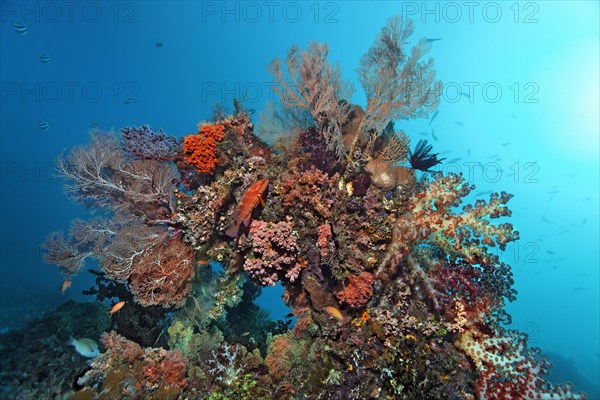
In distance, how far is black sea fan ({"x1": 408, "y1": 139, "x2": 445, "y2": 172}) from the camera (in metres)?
7.37

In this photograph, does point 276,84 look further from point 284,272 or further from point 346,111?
point 284,272

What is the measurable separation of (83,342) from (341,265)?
4.99 metres

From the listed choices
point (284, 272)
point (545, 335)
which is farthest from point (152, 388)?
point (545, 335)

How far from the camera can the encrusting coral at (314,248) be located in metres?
5.27

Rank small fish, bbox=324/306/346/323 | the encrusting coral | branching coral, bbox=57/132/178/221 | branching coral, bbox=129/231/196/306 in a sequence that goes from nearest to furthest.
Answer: the encrusting coral < small fish, bbox=324/306/346/323 < branching coral, bbox=129/231/196/306 < branching coral, bbox=57/132/178/221

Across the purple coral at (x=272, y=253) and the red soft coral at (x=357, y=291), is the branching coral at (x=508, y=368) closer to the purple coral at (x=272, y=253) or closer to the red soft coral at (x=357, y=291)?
the red soft coral at (x=357, y=291)

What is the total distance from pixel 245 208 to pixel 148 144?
3.37m

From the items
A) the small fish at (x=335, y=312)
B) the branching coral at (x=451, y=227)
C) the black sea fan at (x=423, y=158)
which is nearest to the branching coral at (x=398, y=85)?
the black sea fan at (x=423, y=158)

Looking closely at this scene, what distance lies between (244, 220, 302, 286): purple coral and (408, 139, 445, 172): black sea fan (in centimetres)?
359

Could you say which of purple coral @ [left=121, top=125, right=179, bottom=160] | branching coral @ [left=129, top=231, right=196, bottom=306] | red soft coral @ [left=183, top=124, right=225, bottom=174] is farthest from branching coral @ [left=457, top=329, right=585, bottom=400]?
purple coral @ [left=121, top=125, right=179, bottom=160]

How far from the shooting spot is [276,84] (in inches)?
314

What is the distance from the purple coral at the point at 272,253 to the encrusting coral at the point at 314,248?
3 centimetres

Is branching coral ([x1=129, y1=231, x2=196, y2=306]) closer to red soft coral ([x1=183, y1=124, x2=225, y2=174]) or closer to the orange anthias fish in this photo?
the orange anthias fish

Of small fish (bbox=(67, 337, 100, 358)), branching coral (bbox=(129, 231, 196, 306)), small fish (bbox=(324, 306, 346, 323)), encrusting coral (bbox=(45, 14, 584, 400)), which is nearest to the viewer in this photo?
encrusting coral (bbox=(45, 14, 584, 400))
